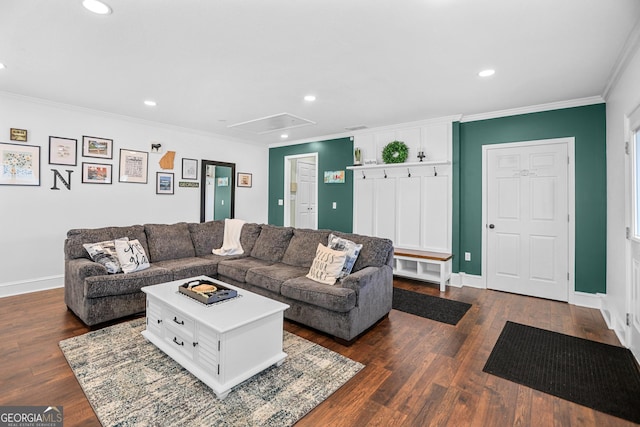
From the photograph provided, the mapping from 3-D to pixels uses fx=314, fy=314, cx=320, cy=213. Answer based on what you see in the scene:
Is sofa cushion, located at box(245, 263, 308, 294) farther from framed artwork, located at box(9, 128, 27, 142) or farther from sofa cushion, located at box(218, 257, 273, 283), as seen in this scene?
framed artwork, located at box(9, 128, 27, 142)

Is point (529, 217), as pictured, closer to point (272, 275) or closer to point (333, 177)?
point (333, 177)

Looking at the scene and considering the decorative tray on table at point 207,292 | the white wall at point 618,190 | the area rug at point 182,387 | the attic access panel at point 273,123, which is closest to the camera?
the area rug at point 182,387

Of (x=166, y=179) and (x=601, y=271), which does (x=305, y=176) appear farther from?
(x=601, y=271)

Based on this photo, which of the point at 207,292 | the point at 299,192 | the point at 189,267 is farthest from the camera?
the point at 299,192

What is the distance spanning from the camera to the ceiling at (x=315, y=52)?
2.04 m

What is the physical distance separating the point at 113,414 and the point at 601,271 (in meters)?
4.84

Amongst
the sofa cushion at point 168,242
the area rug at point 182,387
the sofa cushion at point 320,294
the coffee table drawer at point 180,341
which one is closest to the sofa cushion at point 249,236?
the sofa cushion at point 168,242

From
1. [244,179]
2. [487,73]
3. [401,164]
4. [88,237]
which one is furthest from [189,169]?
[487,73]

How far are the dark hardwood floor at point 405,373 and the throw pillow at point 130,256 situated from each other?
0.66m

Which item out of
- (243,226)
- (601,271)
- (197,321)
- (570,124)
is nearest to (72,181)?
(243,226)

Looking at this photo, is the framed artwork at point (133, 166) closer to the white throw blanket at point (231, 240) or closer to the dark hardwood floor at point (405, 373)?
the white throw blanket at point (231, 240)

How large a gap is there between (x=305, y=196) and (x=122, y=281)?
15.4 feet

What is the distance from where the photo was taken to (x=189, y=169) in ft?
18.4

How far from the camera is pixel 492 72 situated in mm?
2955
